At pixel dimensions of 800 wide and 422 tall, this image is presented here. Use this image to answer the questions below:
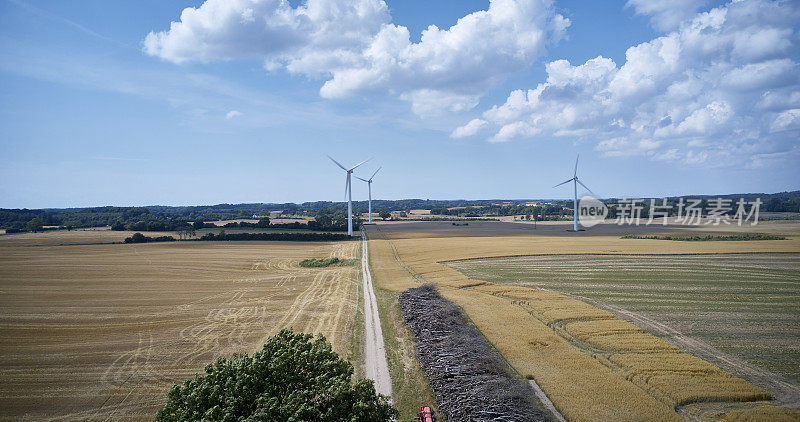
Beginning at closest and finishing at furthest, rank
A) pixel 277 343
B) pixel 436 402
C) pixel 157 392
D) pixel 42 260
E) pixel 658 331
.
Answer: pixel 277 343 < pixel 436 402 < pixel 157 392 < pixel 658 331 < pixel 42 260

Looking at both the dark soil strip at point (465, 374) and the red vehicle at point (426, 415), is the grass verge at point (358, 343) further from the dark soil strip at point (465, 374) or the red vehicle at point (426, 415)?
the red vehicle at point (426, 415)

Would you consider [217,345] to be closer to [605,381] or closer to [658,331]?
[605,381]

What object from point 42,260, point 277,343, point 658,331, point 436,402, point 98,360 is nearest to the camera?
point 277,343

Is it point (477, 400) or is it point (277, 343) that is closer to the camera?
point (277, 343)

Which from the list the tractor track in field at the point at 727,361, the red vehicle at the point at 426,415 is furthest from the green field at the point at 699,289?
the red vehicle at the point at 426,415

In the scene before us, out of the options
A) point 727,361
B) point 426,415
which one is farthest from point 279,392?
point 727,361

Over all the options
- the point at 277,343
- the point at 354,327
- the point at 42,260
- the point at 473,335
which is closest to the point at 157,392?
the point at 277,343

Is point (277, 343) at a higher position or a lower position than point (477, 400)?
higher

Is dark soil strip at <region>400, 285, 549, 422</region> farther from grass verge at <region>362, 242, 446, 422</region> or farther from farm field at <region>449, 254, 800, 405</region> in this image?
farm field at <region>449, 254, 800, 405</region>

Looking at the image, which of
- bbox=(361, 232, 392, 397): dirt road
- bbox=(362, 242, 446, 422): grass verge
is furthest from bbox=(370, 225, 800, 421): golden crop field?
bbox=(361, 232, 392, 397): dirt road
